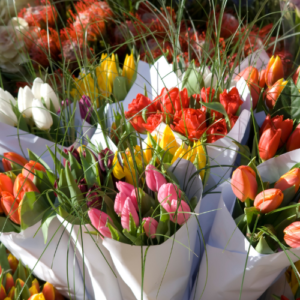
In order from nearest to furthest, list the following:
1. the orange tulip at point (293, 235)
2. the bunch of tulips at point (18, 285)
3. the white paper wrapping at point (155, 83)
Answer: the orange tulip at point (293, 235), the bunch of tulips at point (18, 285), the white paper wrapping at point (155, 83)

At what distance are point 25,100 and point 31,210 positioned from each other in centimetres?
20

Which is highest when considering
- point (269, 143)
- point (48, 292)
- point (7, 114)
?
point (7, 114)

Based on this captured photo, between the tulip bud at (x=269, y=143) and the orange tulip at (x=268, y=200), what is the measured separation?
0.08 metres

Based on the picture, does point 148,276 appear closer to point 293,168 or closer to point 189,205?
point 189,205

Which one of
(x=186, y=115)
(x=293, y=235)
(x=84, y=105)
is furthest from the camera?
(x=84, y=105)

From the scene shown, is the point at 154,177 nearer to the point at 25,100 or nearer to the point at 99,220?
the point at 99,220

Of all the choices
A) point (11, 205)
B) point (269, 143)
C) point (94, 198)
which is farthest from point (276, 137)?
point (11, 205)

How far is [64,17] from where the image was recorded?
3.10 ft

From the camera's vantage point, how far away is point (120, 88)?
2.00ft

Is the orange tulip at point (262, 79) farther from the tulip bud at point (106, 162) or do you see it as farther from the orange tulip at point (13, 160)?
the orange tulip at point (13, 160)

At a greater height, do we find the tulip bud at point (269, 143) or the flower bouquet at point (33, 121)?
the flower bouquet at point (33, 121)

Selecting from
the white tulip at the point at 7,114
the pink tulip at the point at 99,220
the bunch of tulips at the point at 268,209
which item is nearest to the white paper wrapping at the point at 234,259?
the bunch of tulips at the point at 268,209

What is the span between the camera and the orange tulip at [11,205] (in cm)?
41

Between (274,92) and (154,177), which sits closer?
(154,177)
